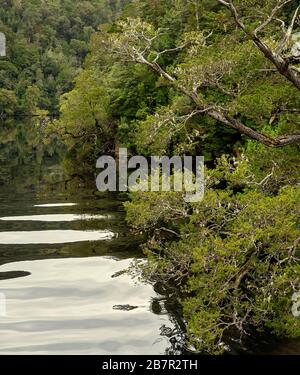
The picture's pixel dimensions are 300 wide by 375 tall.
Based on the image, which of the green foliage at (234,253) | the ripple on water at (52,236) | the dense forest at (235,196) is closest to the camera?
the green foliage at (234,253)

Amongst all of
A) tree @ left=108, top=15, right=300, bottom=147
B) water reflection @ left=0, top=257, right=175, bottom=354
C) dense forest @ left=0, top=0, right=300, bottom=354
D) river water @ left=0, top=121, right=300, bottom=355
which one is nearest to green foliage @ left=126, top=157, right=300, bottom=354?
dense forest @ left=0, top=0, right=300, bottom=354

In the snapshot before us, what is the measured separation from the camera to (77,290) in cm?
1912

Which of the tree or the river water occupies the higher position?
the tree

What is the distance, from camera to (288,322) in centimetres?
1480

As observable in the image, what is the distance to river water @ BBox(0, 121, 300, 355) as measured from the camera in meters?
15.0

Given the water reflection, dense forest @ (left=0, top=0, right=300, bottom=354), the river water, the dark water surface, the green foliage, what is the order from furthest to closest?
the dark water surface
the river water
the water reflection
dense forest @ (left=0, top=0, right=300, bottom=354)
the green foliage

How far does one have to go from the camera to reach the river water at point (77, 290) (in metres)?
15.0

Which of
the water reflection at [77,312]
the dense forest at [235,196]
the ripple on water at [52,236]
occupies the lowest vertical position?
the water reflection at [77,312]

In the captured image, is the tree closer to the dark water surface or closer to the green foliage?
the green foliage

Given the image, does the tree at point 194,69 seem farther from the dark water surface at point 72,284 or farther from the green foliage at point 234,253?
the dark water surface at point 72,284

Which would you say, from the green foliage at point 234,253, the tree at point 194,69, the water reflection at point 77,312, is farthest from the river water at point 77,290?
the tree at point 194,69

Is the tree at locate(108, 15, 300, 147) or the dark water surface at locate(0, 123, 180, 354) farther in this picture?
the dark water surface at locate(0, 123, 180, 354)

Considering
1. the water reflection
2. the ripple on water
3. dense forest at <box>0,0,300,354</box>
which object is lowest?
the water reflection

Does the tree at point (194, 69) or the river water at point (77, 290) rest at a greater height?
the tree at point (194, 69)
